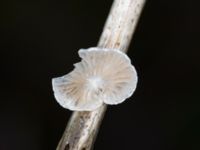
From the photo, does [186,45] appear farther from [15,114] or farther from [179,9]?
[15,114]

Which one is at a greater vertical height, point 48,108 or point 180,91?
point 180,91

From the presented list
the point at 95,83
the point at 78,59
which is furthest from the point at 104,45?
the point at 78,59

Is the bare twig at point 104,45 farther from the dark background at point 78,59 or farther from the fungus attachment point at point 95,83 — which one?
the dark background at point 78,59

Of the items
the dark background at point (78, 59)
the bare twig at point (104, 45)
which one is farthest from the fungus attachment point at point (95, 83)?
the dark background at point (78, 59)

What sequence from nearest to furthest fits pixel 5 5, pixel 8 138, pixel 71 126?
1. pixel 71 126
2. pixel 5 5
3. pixel 8 138

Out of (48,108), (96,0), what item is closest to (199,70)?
(96,0)

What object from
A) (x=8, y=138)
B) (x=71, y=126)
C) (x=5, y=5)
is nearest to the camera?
(x=71, y=126)
